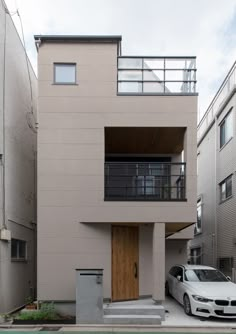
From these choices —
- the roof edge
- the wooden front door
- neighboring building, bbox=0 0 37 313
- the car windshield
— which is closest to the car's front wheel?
the car windshield

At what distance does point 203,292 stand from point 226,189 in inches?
337

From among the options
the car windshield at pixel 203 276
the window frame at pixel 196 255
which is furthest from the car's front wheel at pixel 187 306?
the window frame at pixel 196 255

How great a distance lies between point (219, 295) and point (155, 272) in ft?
5.88

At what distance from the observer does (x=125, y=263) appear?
1289 centimetres

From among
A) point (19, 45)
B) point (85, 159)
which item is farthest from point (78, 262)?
point (19, 45)

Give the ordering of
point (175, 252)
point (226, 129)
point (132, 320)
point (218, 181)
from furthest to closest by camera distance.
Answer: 1. point (218, 181)
2. point (226, 129)
3. point (175, 252)
4. point (132, 320)

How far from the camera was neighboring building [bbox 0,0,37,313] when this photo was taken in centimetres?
1240

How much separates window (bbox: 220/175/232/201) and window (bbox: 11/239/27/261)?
892 centimetres

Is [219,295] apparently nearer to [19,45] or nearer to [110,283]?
[110,283]

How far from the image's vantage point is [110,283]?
12.3m

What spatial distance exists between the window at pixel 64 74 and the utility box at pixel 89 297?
18.4 ft

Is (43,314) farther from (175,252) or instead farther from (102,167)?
(175,252)

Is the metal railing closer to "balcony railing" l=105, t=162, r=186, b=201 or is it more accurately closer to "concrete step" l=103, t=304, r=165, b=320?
"balcony railing" l=105, t=162, r=186, b=201

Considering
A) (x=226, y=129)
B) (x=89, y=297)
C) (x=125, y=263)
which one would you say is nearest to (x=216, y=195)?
(x=226, y=129)
